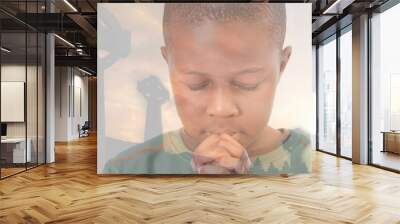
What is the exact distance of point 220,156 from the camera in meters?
6.56

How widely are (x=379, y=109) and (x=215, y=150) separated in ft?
13.2

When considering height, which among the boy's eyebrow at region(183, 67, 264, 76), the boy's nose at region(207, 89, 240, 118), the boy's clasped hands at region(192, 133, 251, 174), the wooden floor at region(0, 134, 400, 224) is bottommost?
the wooden floor at region(0, 134, 400, 224)

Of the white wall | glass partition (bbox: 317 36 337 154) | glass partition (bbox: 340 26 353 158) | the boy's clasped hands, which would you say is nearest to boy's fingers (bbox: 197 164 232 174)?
the boy's clasped hands

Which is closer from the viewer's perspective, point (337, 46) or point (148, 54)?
point (148, 54)

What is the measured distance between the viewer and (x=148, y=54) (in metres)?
6.57

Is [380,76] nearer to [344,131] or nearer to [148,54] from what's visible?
[344,131]

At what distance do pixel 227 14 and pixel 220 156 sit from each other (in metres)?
2.49

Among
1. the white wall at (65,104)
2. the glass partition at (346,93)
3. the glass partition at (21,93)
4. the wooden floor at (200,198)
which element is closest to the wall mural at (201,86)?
the wooden floor at (200,198)

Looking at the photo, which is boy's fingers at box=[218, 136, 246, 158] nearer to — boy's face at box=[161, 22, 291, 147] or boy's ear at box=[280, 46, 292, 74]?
boy's face at box=[161, 22, 291, 147]

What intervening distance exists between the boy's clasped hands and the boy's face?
0.11m

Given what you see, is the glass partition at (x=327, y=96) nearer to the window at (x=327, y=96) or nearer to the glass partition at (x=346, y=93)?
the window at (x=327, y=96)

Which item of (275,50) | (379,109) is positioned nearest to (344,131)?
(379,109)

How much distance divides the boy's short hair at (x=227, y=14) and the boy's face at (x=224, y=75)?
0.10m

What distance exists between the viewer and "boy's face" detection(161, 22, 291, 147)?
6.49m
